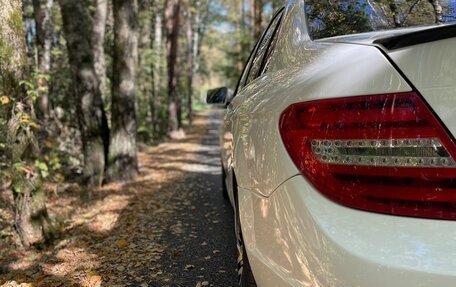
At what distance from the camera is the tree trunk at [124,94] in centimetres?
832

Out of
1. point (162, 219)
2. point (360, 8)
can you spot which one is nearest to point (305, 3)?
point (360, 8)

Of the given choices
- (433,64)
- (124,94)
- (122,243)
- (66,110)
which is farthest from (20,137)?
(66,110)

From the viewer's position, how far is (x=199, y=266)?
405 cm

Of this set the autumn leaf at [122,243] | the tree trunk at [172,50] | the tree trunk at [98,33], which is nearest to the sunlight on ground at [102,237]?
the autumn leaf at [122,243]

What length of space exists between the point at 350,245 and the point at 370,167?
286 mm

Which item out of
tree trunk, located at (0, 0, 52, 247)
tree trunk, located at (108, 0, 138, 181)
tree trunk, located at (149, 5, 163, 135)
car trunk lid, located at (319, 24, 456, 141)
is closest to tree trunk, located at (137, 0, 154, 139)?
tree trunk, located at (149, 5, 163, 135)

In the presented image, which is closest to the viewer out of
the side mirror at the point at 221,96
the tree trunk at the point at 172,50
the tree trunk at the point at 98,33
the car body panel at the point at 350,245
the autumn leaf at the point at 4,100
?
the car body panel at the point at 350,245

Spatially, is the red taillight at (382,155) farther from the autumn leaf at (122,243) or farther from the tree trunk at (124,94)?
the tree trunk at (124,94)

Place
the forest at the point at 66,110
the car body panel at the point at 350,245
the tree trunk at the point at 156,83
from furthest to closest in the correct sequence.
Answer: the tree trunk at the point at 156,83 → the forest at the point at 66,110 → the car body panel at the point at 350,245

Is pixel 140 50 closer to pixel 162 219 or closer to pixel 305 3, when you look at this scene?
pixel 162 219

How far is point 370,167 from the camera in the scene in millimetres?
1588

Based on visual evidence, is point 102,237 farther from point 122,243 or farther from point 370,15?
point 370,15

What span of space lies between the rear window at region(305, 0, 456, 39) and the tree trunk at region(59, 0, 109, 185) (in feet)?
20.2

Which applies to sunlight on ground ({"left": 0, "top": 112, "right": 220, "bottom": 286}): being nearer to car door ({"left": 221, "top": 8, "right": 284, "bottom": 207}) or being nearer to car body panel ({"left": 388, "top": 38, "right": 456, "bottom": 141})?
car door ({"left": 221, "top": 8, "right": 284, "bottom": 207})
